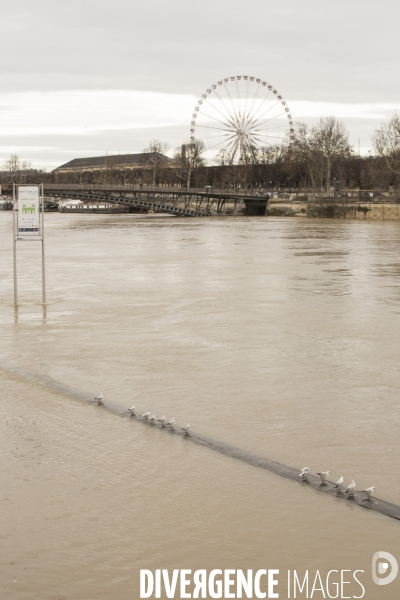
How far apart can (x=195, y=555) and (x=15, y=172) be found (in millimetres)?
149723

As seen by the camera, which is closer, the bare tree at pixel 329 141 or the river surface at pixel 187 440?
the river surface at pixel 187 440

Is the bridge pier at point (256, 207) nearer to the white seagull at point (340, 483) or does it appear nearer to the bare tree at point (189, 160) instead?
the bare tree at point (189, 160)

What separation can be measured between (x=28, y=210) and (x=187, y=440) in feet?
25.1

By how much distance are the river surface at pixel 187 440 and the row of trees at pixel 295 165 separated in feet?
172

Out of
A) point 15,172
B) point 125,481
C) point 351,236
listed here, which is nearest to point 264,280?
point 125,481

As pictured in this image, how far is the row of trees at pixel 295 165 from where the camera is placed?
71312mm

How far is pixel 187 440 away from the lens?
615 cm

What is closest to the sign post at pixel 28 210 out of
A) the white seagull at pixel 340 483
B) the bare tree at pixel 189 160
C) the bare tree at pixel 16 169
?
the white seagull at pixel 340 483

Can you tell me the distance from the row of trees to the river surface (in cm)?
5247

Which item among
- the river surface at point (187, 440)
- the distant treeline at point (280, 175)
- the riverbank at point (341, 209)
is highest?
the distant treeline at point (280, 175)

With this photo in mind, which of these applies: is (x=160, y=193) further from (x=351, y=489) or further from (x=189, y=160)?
(x=351, y=489)

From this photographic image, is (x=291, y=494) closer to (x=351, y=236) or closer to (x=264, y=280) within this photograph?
(x=264, y=280)

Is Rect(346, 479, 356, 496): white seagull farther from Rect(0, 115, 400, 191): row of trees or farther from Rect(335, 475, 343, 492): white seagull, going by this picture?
Rect(0, 115, 400, 191): row of trees

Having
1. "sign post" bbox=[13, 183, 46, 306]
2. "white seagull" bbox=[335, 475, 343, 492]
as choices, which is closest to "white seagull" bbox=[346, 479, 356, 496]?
"white seagull" bbox=[335, 475, 343, 492]
